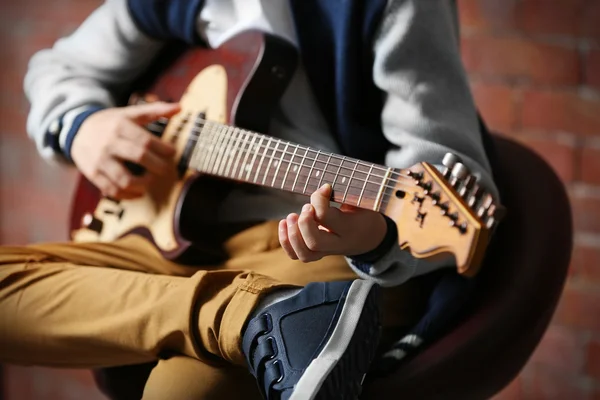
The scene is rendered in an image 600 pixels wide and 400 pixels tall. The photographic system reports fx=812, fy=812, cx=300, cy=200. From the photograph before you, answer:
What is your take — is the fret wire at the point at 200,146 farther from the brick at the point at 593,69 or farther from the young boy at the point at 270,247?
the brick at the point at 593,69

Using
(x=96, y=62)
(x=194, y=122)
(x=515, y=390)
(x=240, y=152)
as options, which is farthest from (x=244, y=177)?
(x=515, y=390)

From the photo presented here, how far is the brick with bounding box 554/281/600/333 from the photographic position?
112 cm

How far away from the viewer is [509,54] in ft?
3.68

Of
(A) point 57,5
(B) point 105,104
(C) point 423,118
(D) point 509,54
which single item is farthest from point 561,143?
(A) point 57,5

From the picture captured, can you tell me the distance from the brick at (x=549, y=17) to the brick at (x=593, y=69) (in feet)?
0.11

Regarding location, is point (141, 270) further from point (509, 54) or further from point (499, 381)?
point (509, 54)

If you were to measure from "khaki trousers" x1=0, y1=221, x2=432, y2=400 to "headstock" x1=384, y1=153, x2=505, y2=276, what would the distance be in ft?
0.35

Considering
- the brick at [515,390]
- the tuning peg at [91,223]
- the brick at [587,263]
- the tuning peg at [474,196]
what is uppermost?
the tuning peg at [474,196]

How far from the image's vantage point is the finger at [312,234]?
60 centimetres

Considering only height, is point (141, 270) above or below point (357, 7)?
below

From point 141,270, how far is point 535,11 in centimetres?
64

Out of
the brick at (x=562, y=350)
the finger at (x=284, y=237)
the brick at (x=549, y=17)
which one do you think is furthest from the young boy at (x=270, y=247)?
the brick at (x=562, y=350)

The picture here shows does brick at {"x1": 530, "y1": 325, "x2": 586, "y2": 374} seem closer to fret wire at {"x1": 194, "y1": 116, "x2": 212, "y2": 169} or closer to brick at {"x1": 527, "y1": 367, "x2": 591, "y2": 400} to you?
brick at {"x1": 527, "y1": 367, "x2": 591, "y2": 400}

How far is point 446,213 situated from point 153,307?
0.25 metres
